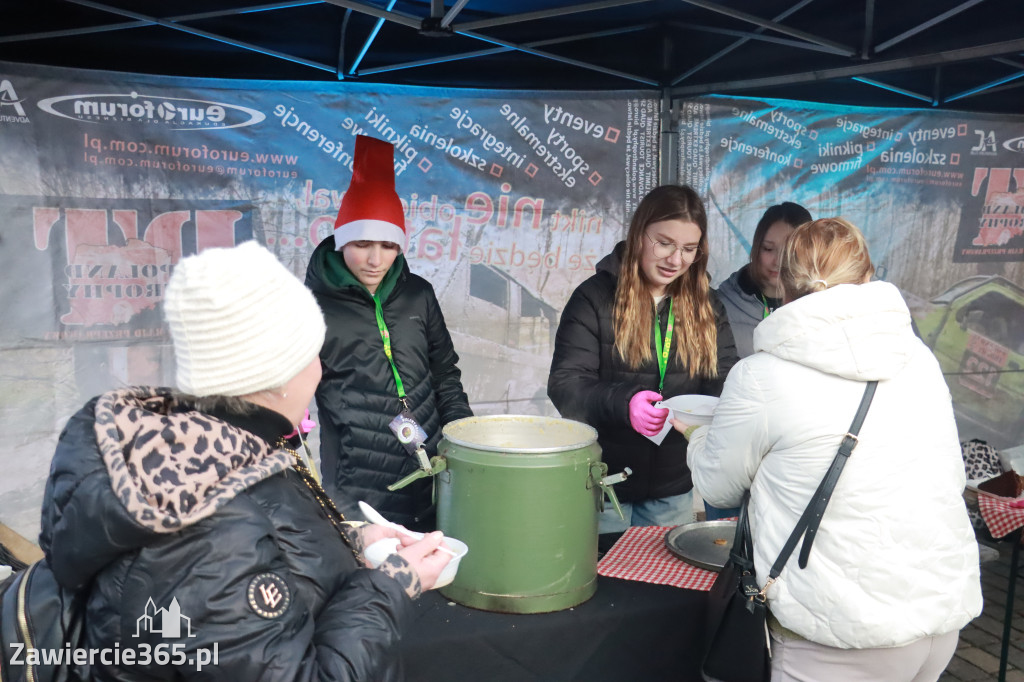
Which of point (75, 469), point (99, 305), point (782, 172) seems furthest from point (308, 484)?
point (782, 172)

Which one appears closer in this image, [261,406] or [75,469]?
[75,469]

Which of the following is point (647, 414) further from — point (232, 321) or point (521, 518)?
point (232, 321)

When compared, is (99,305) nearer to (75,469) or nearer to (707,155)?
(75,469)

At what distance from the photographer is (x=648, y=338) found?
259 cm

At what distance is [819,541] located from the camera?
1618 millimetres

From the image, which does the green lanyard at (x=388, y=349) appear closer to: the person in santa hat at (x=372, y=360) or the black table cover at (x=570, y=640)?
the person in santa hat at (x=372, y=360)

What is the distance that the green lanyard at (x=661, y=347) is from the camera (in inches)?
102

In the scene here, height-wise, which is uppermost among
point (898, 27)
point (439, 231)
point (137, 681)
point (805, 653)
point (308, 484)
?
point (898, 27)

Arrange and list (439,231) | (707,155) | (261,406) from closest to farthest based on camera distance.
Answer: (261,406) < (439,231) < (707,155)

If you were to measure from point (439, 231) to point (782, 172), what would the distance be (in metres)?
1.98

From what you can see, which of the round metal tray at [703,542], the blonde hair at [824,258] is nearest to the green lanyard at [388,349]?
the round metal tray at [703,542]

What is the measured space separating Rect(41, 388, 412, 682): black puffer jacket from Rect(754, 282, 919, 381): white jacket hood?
955 millimetres

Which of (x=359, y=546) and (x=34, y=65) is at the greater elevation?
(x=34, y=65)

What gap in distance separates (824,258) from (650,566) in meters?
0.92
